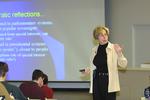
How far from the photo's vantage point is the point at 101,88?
4.30m

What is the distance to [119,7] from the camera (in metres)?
6.39

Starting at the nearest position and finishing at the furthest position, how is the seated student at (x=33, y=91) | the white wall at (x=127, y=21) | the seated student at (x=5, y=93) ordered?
1. the seated student at (x=5, y=93)
2. the seated student at (x=33, y=91)
3. the white wall at (x=127, y=21)

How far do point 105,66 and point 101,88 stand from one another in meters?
0.26

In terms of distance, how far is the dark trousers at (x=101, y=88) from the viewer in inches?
167

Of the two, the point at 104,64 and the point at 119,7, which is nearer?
the point at 104,64

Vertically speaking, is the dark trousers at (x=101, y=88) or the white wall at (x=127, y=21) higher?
the white wall at (x=127, y=21)

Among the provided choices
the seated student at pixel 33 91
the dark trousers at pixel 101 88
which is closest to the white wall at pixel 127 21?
the dark trousers at pixel 101 88

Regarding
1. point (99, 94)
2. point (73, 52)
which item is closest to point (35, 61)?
point (73, 52)

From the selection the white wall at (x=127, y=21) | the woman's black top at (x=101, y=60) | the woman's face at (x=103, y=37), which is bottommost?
the woman's black top at (x=101, y=60)

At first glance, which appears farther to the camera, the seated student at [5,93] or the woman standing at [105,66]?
the woman standing at [105,66]

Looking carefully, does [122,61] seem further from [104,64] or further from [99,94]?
[99,94]

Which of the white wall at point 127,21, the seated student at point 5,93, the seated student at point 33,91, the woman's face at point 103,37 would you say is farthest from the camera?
the white wall at point 127,21

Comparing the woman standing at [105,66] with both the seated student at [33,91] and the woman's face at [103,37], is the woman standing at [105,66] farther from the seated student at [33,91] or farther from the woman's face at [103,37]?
the seated student at [33,91]

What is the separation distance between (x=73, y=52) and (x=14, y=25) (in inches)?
43.8
